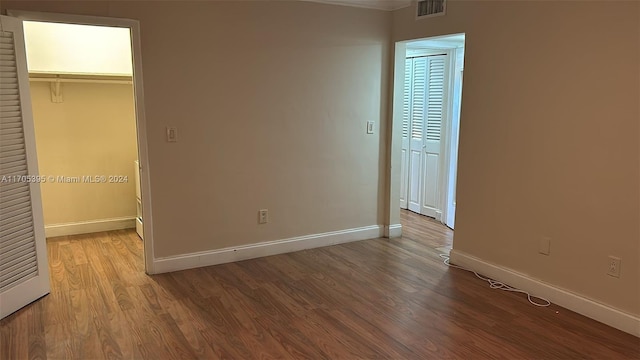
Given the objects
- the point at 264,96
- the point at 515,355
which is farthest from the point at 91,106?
the point at 515,355

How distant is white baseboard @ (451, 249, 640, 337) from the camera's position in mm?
2904

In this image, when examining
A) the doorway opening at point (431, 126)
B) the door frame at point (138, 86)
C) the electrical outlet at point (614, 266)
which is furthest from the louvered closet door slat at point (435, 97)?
the door frame at point (138, 86)

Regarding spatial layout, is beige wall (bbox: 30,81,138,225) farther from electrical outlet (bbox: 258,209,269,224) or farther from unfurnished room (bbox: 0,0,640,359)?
electrical outlet (bbox: 258,209,269,224)

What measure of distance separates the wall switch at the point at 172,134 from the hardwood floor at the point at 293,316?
43.7 inches

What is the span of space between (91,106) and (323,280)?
307 cm

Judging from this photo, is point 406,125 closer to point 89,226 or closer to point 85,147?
point 85,147

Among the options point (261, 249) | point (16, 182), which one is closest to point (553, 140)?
point (261, 249)

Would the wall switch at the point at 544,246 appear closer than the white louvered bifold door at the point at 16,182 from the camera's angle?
No

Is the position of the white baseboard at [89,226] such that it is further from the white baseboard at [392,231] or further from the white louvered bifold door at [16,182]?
the white baseboard at [392,231]

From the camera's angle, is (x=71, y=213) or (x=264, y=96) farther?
(x=71, y=213)

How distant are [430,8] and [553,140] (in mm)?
1624

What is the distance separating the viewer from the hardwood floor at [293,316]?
2664 millimetres

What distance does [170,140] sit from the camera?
3.71 m

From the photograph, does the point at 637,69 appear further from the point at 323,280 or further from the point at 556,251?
the point at 323,280
